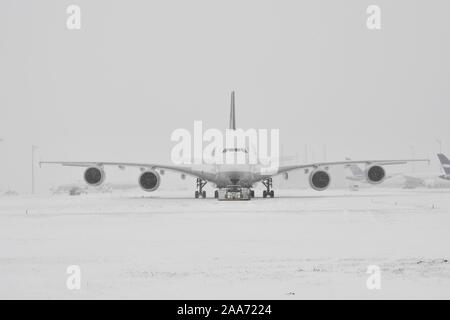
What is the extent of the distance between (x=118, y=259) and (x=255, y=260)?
223 cm

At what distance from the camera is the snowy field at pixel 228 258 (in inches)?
284

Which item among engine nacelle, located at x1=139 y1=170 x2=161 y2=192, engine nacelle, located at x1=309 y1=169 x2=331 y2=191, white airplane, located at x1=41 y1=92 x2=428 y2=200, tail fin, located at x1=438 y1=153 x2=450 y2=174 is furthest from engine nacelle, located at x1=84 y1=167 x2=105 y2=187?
tail fin, located at x1=438 y1=153 x2=450 y2=174

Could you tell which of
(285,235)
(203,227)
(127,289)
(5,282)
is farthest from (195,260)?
(203,227)

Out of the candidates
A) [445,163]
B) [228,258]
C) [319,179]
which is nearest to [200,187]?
[319,179]

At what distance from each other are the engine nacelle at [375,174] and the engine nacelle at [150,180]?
12.3 metres

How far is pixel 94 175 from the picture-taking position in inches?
1340

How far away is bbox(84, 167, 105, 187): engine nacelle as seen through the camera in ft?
111

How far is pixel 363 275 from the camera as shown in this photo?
26.6 feet

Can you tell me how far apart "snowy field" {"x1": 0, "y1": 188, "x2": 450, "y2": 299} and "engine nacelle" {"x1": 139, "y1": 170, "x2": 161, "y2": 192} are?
16875mm

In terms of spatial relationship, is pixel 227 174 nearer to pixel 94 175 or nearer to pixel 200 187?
pixel 200 187

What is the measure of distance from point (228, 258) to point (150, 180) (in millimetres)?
24438

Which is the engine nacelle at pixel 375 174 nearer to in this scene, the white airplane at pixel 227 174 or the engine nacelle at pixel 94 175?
the white airplane at pixel 227 174

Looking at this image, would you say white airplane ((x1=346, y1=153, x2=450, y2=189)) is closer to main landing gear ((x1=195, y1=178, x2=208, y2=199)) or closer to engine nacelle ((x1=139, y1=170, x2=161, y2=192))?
main landing gear ((x1=195, y1=178, x2=208, y2=199))
